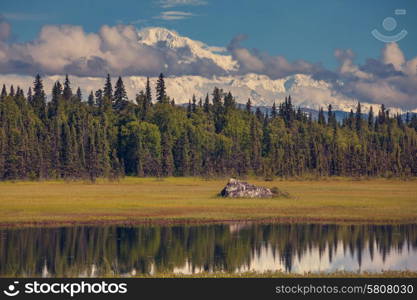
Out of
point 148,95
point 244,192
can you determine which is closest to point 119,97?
point 148,95

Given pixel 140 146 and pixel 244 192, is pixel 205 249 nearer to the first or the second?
pixel 244 192

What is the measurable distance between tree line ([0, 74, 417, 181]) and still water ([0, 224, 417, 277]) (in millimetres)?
89480

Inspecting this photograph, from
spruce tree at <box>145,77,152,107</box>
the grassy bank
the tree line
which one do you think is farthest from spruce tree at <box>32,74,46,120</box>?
the grassy bank

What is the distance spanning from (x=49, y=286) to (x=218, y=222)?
30.4m

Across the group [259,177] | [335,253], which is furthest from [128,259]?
[259,177]

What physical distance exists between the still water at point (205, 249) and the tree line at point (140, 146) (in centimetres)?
8948

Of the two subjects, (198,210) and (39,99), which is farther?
(39,99)

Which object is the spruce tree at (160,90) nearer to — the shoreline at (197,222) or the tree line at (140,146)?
the tree line at (140,146)

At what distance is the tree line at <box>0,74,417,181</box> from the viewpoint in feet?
478

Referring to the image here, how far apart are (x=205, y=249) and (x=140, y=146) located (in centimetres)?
12263

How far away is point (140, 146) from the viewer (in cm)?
16512

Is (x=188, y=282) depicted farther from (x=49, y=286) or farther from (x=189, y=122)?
(x=189, y=122)

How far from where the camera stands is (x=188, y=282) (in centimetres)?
2697

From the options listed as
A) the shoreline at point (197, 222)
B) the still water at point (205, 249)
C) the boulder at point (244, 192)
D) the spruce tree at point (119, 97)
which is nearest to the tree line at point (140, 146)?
the spruce tree at point (119, 97)
